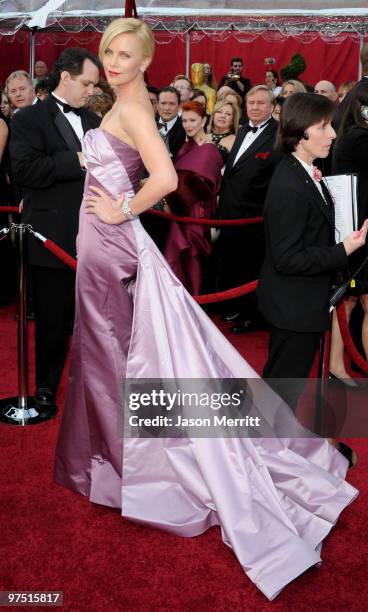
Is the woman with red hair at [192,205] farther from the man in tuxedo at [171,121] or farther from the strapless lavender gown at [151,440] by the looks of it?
the strapless lavender gown at [151,440]

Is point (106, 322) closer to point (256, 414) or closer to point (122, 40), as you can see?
point (256, 414)

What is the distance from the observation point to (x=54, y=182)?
3826 mm

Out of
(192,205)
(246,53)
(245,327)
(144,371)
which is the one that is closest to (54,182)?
(144,371)

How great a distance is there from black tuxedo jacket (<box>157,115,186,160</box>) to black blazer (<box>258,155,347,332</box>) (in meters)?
3.61

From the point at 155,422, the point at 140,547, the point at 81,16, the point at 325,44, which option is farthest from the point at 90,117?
the point at 325,44

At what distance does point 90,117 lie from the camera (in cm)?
399

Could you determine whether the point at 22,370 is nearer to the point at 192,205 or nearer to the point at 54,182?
the point at 54,182

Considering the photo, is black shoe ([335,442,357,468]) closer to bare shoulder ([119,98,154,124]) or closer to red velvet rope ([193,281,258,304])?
red velvet rope ([193,281,258,304])

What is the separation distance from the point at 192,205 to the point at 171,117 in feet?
5.60

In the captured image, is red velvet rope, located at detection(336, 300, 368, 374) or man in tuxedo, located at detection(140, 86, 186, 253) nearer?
red velvet rope, located at detection(336, 300, 368, 374)

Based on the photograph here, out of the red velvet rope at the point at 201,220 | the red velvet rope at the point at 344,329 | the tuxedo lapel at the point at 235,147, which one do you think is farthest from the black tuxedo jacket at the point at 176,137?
the red velvet rope at the point at 344,329

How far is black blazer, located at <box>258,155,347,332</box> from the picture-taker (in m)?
2.88

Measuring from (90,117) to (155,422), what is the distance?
1879 millimetres

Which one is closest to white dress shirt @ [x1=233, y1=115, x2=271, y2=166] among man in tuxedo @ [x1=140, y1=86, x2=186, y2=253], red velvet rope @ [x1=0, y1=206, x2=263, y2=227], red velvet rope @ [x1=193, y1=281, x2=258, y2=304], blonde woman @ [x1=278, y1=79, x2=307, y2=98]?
red velvet rope @ [x1=0, y1=206, x2=263, y2=227]
